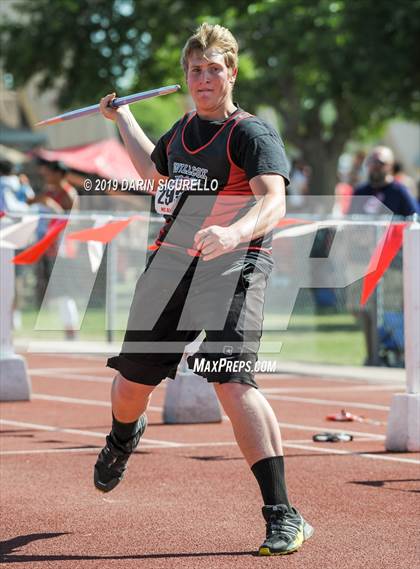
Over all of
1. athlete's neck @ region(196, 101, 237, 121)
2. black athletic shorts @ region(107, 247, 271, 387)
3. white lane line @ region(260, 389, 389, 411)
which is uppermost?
athlete's neck @ region(196, 101, 237, 121)

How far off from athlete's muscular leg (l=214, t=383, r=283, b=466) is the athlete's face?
1.24 meters

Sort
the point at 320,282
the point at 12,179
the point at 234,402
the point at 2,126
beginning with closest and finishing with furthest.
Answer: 1. the point at 234,402
2. the point at 320,282
3. the point at 12,179
4. the point at 2,126

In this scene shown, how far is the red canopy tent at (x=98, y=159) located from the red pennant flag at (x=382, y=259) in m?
13.7

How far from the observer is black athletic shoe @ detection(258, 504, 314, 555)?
207 inches

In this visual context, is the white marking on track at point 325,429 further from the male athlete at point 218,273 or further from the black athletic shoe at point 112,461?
the male athlete at point 218,273

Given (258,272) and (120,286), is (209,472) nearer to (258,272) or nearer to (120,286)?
(258,272)

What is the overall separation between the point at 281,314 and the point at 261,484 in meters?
8.30

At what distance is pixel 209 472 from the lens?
729cm

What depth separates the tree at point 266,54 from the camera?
1001 inches

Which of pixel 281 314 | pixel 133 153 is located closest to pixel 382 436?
pixel 133 153

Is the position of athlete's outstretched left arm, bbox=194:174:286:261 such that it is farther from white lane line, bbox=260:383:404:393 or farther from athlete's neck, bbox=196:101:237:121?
white lane line, bbox=260:383:404:393

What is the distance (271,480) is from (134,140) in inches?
73.0

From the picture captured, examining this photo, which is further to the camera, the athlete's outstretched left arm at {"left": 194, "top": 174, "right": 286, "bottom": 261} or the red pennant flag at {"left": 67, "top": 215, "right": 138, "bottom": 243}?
the red pennant flag at {"left": 67, "top": 215, "right": 138, "bottom": 243}

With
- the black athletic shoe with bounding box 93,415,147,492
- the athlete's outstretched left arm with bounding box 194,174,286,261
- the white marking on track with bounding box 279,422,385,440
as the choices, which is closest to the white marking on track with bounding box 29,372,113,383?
the white marking on track with bounding box 279,422,385,440
